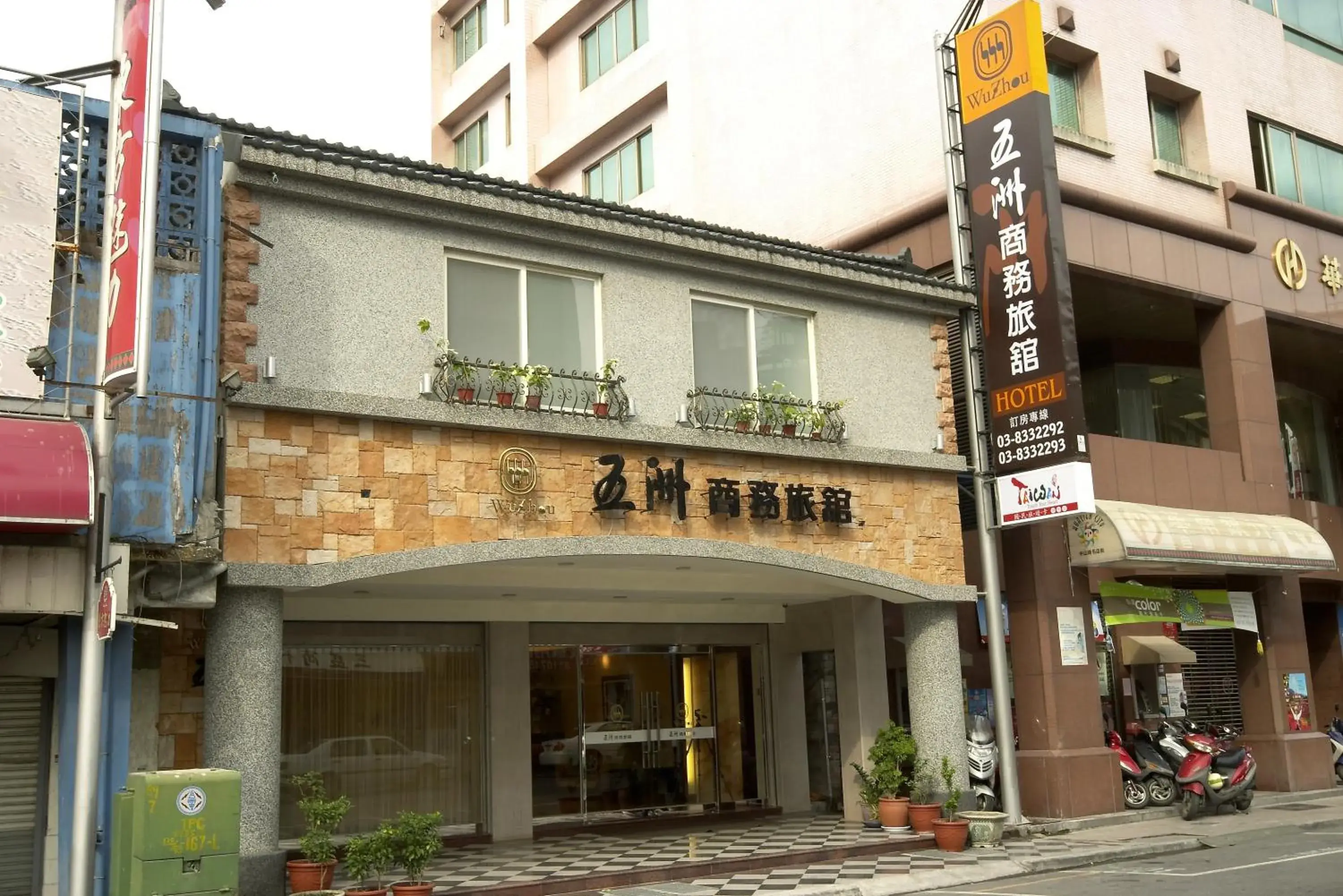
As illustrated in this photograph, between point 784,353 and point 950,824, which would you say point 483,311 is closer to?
point 784,353

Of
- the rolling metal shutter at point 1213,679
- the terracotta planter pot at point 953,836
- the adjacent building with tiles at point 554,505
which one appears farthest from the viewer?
the rolling metal shutter at point 1213,679

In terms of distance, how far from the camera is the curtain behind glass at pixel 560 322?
13.4m

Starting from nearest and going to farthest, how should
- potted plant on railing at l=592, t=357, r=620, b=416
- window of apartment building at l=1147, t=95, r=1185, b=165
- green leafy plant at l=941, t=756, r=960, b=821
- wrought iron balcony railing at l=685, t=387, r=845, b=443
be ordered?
potted plant on railing at l=592, t=357, r=620, b=416, wrought iron balcony railing at l=685, t=387, r=845, b=443, green leafy plant at l=941, t=756, r=960, b=821, window of apartment building at l=1147, t=95, r=1185, b=165

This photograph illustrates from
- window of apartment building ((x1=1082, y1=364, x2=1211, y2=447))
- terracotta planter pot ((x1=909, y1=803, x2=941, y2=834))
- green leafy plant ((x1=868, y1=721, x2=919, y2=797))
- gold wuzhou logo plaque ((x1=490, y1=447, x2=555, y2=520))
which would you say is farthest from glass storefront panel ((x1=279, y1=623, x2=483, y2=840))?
window of apartment building ((x1=1082, y1=364, x2=1211, y2=447))

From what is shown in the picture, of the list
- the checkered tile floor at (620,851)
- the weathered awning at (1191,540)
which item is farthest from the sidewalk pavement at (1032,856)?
the weathered awning at (1191,540)

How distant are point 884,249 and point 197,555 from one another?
1242 cm

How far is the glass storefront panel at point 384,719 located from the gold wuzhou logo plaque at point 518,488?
3.95 m

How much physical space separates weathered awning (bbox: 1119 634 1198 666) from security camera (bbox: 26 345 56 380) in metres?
15.2

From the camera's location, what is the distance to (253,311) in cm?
1143

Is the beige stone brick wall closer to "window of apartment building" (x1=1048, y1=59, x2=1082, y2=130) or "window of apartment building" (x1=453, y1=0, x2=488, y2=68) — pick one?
"window of apartment building" (x1=1048, y1=59, x2=1082, y2=130)

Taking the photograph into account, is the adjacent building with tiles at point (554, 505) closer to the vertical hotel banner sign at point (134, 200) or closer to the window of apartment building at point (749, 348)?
the window of apartment building at point (749, 348)

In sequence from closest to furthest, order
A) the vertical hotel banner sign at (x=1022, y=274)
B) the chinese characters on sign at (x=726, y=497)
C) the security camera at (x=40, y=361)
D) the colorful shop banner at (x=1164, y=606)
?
the security camera at (x=40, y=361) < the chinese characters on sign at (x=726, y=497) < the vertical hotel banner sign at (x=1022, y=274) < the colorful shop banner at (x=1164, y=606)

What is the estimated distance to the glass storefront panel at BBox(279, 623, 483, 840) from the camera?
1492cm

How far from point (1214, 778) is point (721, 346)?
9.08 m
